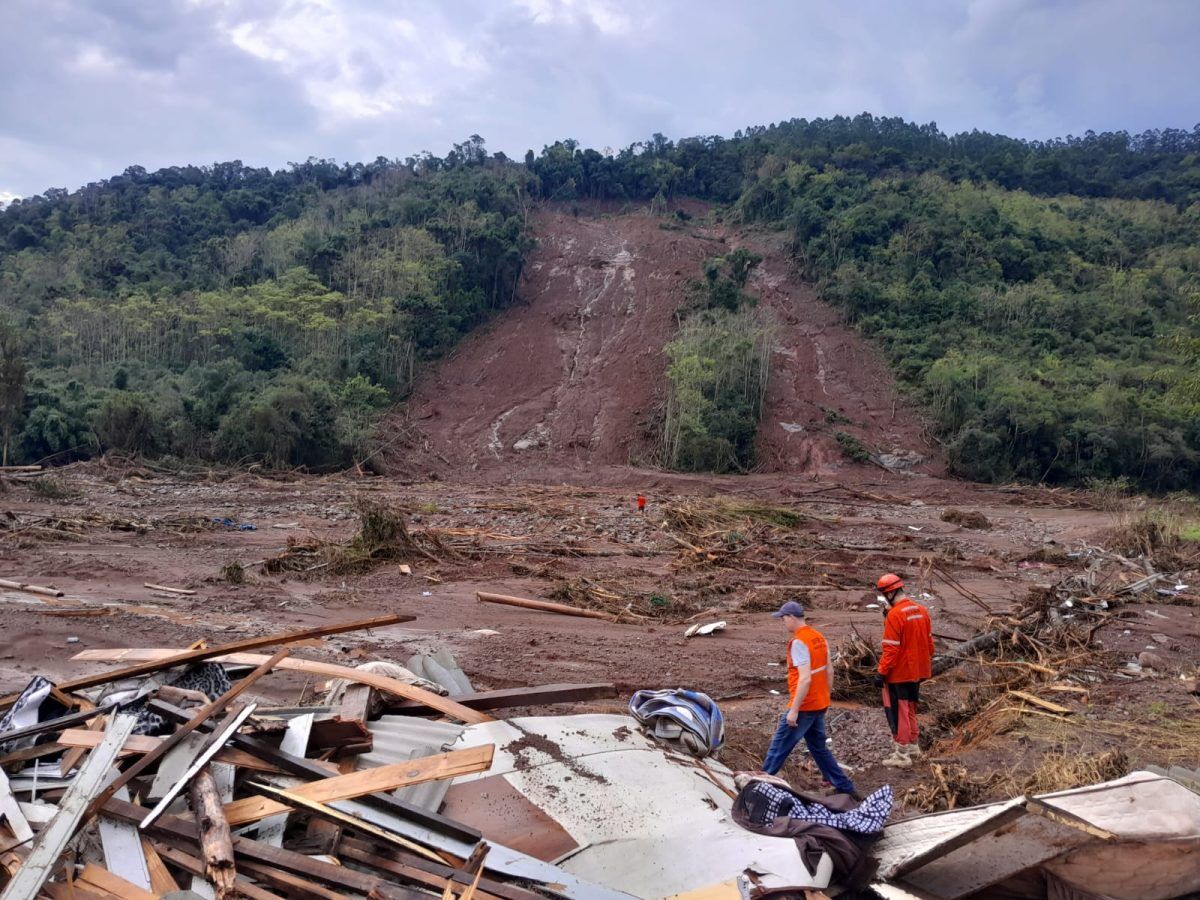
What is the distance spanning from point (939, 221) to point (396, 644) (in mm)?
44273

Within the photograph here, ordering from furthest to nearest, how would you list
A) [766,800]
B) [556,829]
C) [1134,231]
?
[1134,231]
[766,800]
[556,829]

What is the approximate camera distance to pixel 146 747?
377cm

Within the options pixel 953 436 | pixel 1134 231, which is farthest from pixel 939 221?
pixel 953 436

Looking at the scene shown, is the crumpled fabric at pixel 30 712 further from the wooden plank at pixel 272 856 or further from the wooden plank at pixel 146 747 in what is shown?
the wooden plank at pixel 272 856

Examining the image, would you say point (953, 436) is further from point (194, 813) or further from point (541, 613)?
point (194, 813)

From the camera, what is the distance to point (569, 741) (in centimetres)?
Answer: 445

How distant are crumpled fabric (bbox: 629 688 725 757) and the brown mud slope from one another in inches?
918

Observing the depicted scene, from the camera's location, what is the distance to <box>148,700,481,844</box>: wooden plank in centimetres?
354

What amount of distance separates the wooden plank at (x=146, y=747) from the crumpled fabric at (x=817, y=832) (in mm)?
2010

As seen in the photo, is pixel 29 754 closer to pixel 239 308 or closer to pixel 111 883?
pixel 111 883

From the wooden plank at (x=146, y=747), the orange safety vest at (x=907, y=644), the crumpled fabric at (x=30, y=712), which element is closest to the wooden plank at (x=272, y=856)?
the wooden plank at (x=146, y=747)

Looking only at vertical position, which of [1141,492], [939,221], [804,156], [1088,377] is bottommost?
[1141,492]

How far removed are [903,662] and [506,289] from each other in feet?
133

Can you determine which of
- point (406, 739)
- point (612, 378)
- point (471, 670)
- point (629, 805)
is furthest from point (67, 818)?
point (612, 378)
